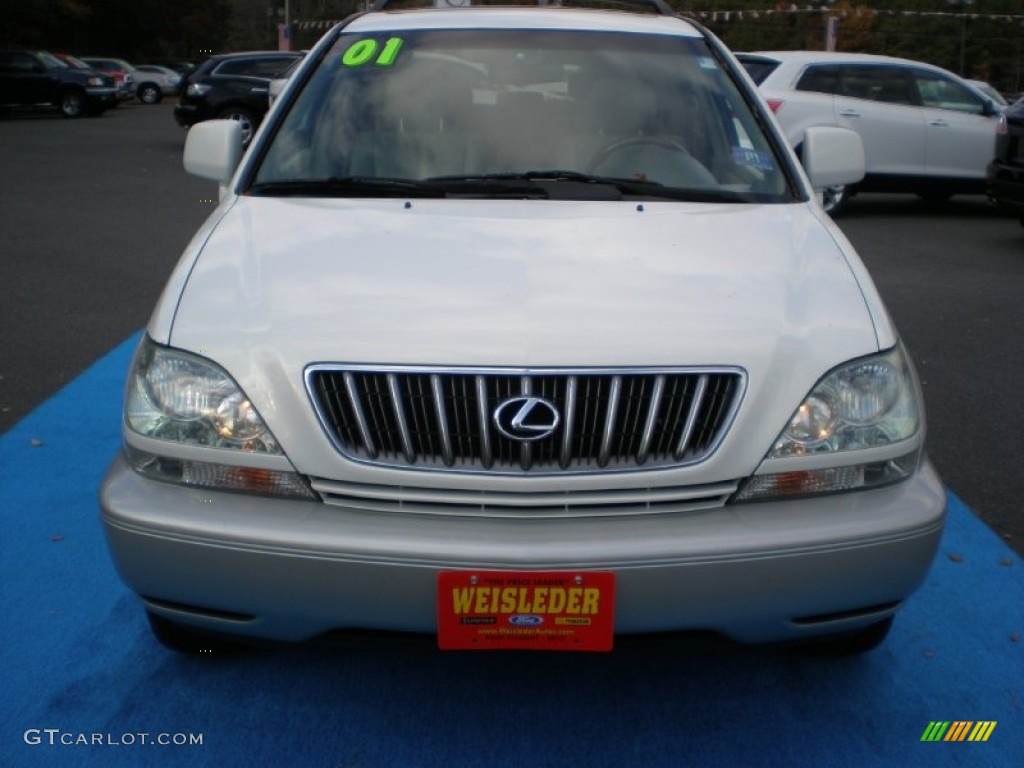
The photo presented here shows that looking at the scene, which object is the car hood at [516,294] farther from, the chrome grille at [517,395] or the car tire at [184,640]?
the car tire at [184,640]

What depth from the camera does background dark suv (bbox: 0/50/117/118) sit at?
28516 mm

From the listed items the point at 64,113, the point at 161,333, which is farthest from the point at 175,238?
the point at 64,113

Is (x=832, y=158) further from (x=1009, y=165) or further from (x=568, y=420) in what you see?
(x=1009, y=165)

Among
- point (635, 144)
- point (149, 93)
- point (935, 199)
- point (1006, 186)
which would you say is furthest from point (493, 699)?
point (149, 93)

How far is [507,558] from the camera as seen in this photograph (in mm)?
2293

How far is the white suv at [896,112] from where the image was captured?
38.6 feet

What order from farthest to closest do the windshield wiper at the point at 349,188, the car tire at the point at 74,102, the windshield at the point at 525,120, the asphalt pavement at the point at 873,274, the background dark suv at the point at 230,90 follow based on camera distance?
the car tire at the point at 74,102
the background dark suv at the point at 230,90
the asphalt pavement at the point at 873,274
the windshield at the point at 525,120
the windshield wiper at the point at 349,188

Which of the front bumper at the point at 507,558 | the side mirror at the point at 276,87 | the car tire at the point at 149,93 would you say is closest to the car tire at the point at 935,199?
the side mirror at the point at 276,87

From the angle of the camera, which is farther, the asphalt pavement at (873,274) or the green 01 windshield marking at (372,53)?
the asphalt pavement at (873,274)

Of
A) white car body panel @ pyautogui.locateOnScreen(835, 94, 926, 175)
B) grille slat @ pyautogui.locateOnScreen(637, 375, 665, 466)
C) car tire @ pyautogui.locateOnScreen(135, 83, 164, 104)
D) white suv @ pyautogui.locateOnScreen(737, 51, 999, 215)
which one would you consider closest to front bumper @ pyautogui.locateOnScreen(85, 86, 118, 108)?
car tire @ pyautogui.locateOnScreen(135, 83, 164, 104)

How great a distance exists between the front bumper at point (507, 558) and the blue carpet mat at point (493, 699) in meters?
0.20

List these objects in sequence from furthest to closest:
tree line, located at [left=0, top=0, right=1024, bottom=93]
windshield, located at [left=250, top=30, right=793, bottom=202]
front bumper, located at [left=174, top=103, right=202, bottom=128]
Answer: tree line, located at [left=0, top=0, right=1024, bottom=93] → front bumper, located at [left=174, top=103, right=202, bottom=128] → windshield, located at [left=250, top=30, right=793, bottom=202]

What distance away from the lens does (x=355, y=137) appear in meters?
3.61

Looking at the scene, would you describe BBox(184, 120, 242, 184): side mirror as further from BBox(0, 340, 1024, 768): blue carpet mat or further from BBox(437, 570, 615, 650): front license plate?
BBox(437, 570, 615, 650): front license plate
